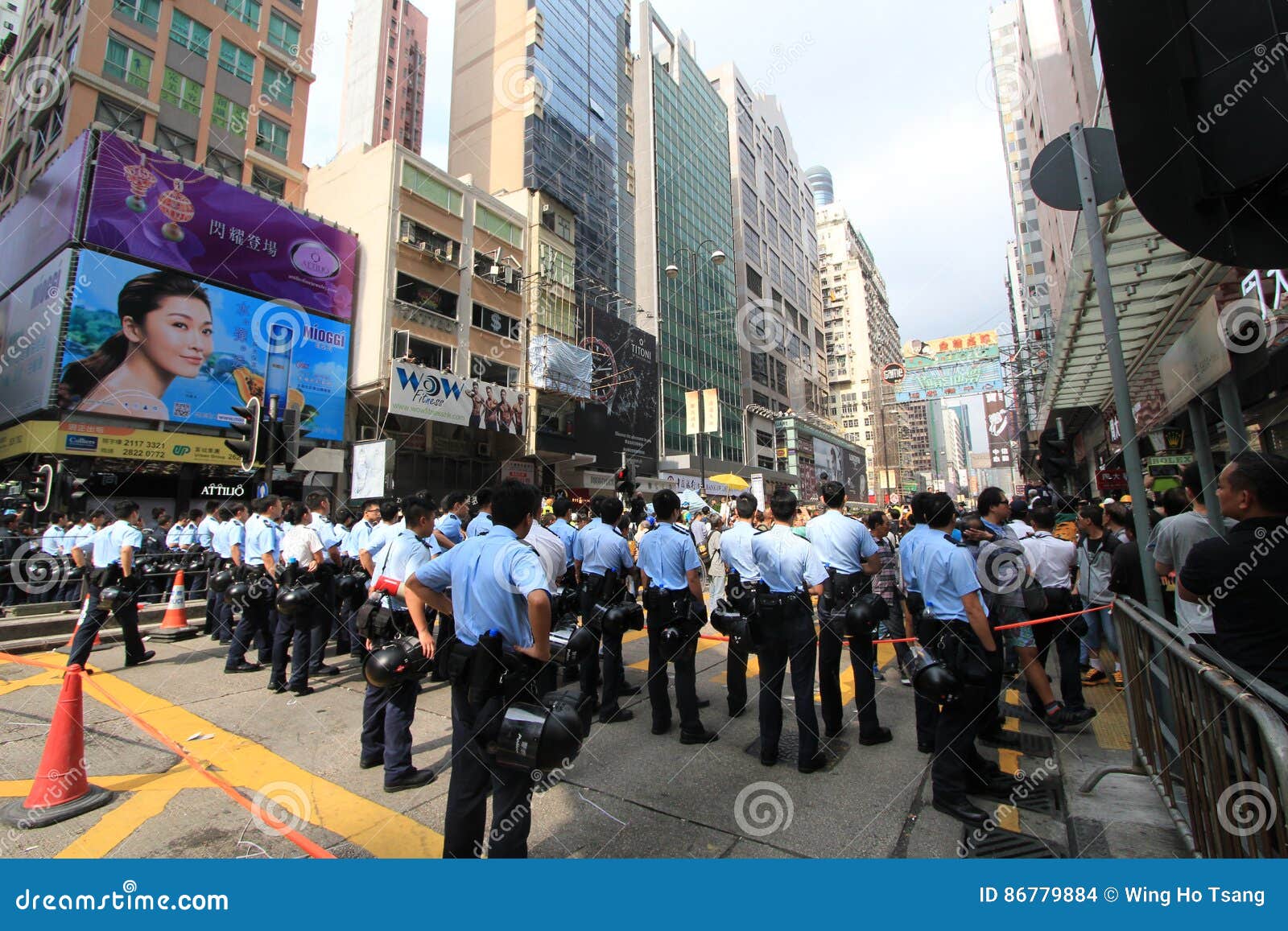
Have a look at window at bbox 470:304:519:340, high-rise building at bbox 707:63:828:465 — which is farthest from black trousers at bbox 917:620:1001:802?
high-rise building at bbox 707:63:828:465

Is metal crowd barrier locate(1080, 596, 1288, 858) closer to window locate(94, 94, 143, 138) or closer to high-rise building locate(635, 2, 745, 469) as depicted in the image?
window locate(94, 94, 143, 138)

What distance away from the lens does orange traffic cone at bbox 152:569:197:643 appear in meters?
8.46

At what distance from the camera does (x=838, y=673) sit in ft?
15.4

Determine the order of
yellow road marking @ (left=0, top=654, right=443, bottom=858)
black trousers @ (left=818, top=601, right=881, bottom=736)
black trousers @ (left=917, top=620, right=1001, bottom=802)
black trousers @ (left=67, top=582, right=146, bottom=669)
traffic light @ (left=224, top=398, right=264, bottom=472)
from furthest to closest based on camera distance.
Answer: traffic light @ (left=224, top=398, right=264, bottom=472) → black trousers @ (left=67, top=582, right=146, bottom=669) → black trousers @ (left=818, top=601, right=881, bottom=736) → black trousers @ (left=917, top=620, right=1001, bottom=802) → yellow road marking @ (left=0, top=654, right=443, bottom=858)

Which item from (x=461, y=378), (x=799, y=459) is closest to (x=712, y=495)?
(x=461, y=378)

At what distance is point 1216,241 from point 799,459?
58734 millimetres

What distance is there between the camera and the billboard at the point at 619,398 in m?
30.7

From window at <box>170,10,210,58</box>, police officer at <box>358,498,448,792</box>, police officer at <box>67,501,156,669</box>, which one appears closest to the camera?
police officer at <box>358,498,448,792</box>

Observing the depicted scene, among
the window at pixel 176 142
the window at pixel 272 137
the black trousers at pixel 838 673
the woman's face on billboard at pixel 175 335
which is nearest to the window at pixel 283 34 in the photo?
the window at pixel 272 137

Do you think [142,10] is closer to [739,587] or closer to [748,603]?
[739,587]

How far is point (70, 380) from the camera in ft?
50.4

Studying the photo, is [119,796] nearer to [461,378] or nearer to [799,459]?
[461,378]

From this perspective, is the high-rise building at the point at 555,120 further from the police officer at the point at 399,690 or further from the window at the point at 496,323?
the police officer at the point at 399,690

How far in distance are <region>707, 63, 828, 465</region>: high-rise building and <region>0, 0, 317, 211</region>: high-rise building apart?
37832 millimetres
